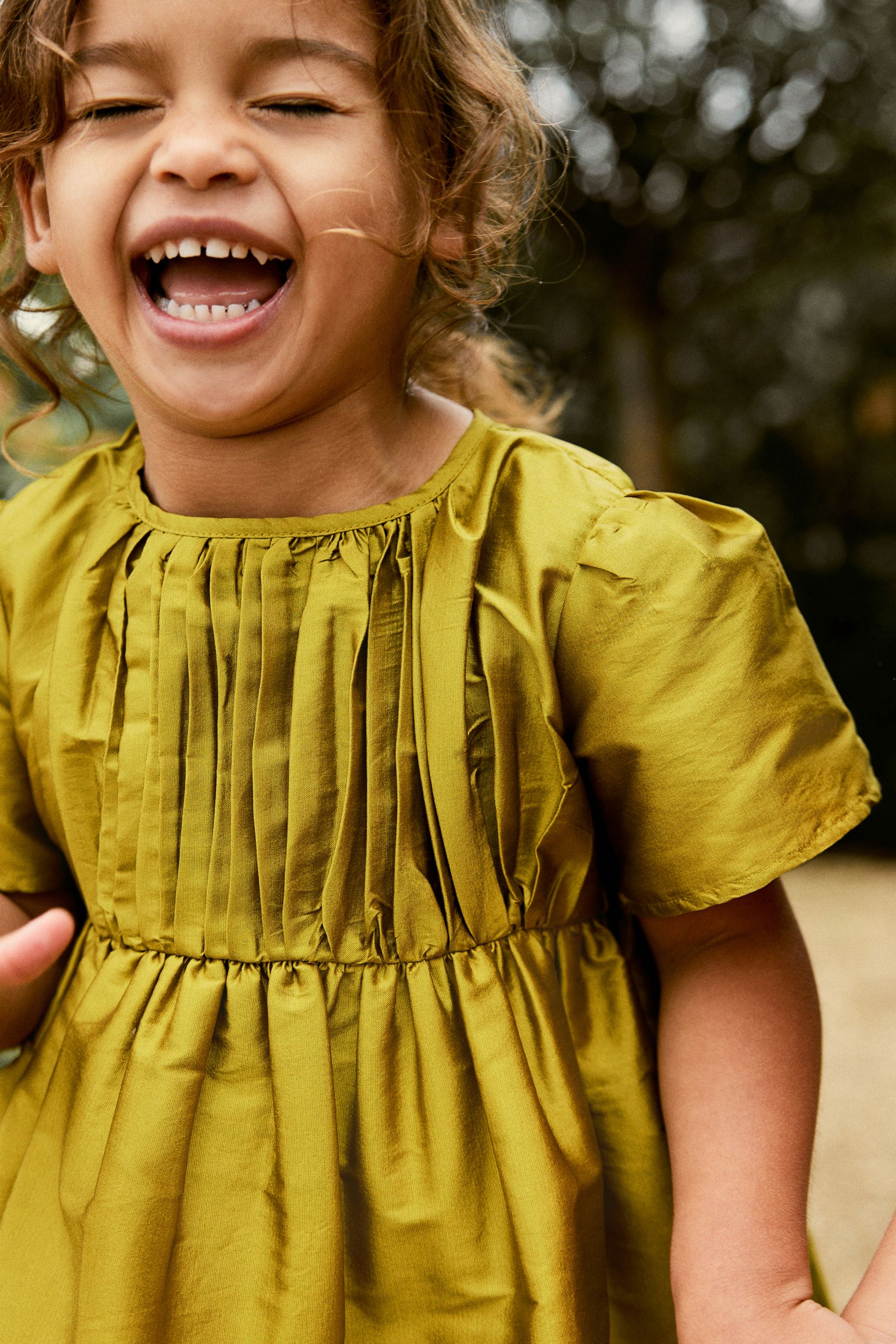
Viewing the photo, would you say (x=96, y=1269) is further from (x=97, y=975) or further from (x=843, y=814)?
(x=843, y=814)

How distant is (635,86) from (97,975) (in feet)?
8.67

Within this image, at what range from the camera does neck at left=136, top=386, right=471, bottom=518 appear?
70 centimetres

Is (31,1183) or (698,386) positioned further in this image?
(698,386)

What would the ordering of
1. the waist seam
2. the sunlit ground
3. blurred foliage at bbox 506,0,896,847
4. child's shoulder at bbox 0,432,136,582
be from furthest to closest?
1. blurred foliage at bbox 506,0,896,847
2. the sunlit ground
3. child's shoulder at bbox 0,432,136,582
4. the waist seam

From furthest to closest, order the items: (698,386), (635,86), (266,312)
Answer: (698,386) < (635,86) < (266,312)

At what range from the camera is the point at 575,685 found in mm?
666

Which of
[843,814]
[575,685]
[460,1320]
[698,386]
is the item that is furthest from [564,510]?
[698,386]

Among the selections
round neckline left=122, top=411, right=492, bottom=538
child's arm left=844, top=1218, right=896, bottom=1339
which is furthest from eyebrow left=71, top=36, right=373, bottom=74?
child's arm left=844, top=1218, right=896, bottom=1339

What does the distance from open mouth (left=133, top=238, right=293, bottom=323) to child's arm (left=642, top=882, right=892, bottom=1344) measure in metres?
0.42

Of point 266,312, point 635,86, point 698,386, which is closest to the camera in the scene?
point 266,312

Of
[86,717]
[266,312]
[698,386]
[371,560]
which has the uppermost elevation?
[266,312]

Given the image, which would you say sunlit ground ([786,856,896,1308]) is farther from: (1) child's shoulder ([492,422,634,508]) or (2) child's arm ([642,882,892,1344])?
(1) child's shoulder ([492,422,634,508])

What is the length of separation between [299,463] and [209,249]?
Answer: 0.42ft

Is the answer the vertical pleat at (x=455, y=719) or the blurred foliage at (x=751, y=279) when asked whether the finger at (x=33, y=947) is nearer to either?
the vertical pleat at (x=455, y=719)
